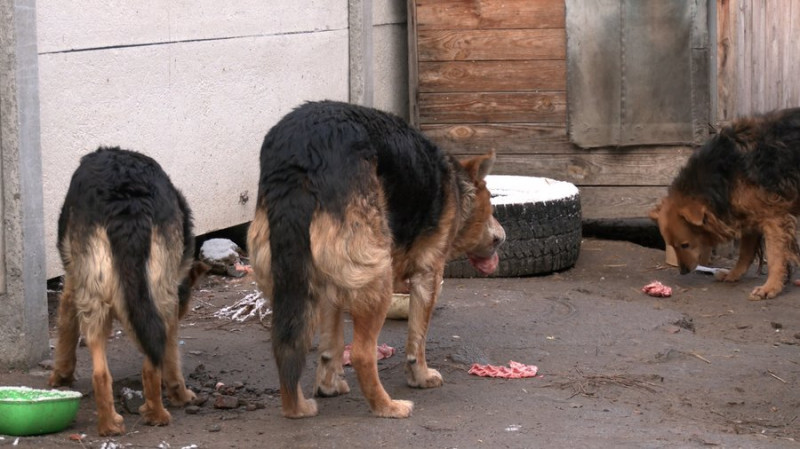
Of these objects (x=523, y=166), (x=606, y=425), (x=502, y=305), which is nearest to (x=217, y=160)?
(x=502, y=305)

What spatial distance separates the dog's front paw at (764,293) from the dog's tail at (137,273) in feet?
18.4

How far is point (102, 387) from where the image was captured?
5293 mm

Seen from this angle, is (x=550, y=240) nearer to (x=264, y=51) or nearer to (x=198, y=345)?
(x=264, y=51)

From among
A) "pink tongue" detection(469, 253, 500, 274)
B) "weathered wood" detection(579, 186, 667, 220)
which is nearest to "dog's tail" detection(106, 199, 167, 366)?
"pink tongue" detection(469, 253, 500, 274)

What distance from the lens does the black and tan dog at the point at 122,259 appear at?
533cm

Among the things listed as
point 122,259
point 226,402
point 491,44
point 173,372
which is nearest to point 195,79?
point 491,44

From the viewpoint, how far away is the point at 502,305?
28.2 ft

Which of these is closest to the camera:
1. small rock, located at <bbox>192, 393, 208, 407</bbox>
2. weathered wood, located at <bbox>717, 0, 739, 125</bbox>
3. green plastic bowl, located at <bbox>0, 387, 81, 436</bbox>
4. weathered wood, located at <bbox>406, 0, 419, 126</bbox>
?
green plastic bowl, located at <bbox>0, 387, 81, 436</bbox>

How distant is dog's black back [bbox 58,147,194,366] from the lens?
209 inches

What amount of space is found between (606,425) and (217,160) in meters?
4.76

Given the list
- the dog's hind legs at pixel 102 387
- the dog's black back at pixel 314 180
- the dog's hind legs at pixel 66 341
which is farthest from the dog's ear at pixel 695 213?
the dog's hind legs at pixel 102 387

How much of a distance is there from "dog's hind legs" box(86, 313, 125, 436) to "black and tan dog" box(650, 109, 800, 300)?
5781 millimetres

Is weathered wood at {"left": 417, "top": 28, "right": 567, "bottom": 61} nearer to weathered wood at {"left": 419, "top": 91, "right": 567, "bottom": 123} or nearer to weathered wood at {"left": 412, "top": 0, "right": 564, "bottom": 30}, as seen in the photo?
weathered wood at {"left": 412, "top": 0, "right": 564, "bottom": 30}

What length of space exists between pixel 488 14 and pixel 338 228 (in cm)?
619
